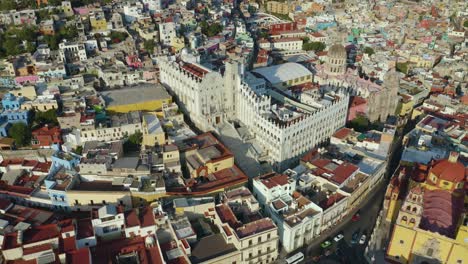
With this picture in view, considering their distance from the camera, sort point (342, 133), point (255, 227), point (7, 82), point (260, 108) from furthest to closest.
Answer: point (7, 82) → point (342, 133) → point (260, 108) → point (255, 227)

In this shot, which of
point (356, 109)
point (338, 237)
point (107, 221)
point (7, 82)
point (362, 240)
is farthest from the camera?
point (7, 82)

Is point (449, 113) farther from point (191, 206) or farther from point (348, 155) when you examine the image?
point (191, 206)

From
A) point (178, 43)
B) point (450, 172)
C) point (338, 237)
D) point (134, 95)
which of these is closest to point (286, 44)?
point (178, 43)

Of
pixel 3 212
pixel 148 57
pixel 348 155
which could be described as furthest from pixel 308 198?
pixel 148 57

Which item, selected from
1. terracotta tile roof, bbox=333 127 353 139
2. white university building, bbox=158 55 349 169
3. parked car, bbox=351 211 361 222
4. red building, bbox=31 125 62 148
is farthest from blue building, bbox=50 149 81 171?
terracotta tile roof, bbox=333 127 353 139

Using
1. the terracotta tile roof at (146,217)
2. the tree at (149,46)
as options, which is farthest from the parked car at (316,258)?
the tree at (149,46)

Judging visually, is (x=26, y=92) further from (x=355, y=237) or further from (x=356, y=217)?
(x=355, y=237)

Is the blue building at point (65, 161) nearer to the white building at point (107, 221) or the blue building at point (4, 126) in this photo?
the blue building at point (4, 126)
